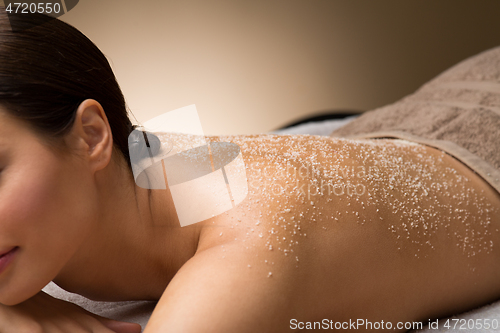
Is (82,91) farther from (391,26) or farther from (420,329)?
(391,26)

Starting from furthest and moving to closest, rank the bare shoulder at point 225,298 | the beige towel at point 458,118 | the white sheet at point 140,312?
the beige towel at point 458,118, the white sheet at point 140,312, the bare shoulder at point 225,298

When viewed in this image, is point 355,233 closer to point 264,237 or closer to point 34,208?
point 264,237

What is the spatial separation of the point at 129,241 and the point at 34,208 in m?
0.24

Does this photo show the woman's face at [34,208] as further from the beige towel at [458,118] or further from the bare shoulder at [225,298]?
the beige towel at [458,118]

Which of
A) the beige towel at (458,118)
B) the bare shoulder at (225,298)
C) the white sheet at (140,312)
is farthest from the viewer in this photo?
the beige towel at (458,118)

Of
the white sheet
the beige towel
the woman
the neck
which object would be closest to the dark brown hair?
the woman

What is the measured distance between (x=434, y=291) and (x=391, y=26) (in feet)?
7.94

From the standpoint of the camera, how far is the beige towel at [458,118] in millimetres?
1076

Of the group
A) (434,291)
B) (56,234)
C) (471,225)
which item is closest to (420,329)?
(434,291)

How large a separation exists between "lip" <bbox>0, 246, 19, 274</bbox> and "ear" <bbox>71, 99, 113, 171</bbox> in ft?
0.58

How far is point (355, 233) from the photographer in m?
0.78

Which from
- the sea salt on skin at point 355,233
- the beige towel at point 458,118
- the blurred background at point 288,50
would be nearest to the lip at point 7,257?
the sea salt on skin at point 355,233

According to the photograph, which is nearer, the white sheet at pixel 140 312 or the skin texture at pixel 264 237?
the skin texture at pixel 264 237

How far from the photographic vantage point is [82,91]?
729 millimetres
